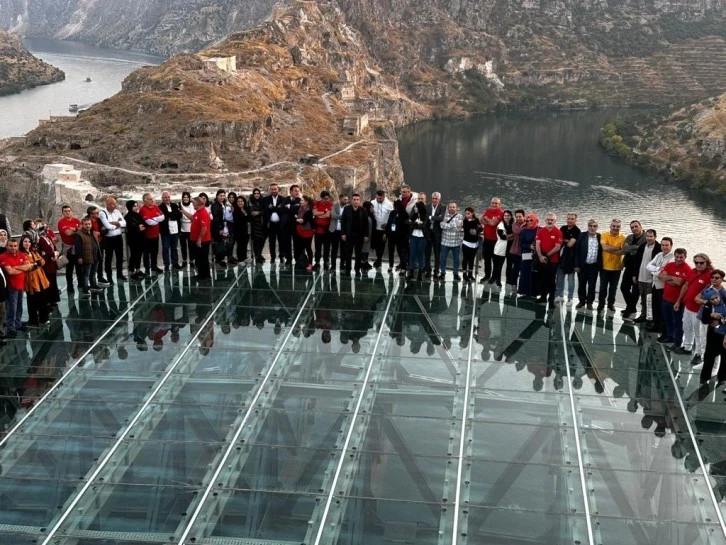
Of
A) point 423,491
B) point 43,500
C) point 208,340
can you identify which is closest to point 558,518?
point 423,491

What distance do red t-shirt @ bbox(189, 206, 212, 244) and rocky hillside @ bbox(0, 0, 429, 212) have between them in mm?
41764

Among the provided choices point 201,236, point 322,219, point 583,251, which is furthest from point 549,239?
point 201,236

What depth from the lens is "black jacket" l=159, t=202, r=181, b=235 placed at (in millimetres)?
14867

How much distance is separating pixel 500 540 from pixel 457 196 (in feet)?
240

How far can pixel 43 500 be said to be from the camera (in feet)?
24.4

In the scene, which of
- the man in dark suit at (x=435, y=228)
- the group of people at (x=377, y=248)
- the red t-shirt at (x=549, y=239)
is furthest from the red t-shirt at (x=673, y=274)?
the man in dark suit at (x=435, y=228)

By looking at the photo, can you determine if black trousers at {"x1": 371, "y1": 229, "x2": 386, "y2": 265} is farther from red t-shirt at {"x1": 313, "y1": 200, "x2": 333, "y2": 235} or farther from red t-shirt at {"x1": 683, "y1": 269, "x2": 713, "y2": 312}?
red t-shirt at {"x1": 683, "y1": 269, "x2": 713, "y2": 312}

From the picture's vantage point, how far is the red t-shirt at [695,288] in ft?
36.6

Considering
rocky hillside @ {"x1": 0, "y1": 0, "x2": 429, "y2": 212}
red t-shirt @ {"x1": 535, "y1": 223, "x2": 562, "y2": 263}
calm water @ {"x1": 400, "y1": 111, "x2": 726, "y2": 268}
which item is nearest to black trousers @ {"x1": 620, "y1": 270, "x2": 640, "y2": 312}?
red t-shirt @ {"x1": 535, "y1": 223, "x2": 562, "y2": 263}

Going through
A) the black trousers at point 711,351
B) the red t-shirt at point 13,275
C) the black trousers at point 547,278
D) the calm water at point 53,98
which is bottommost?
the black trousers at point 711,351

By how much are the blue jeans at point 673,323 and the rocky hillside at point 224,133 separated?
46.7 m

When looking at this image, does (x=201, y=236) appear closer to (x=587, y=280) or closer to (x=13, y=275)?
(x=13, y=275)

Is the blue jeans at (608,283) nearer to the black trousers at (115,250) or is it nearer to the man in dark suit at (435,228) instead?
the man in dark suit at (435,228)

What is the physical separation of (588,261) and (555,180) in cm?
7632
